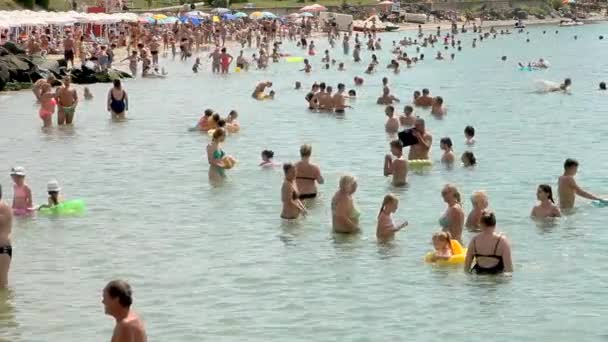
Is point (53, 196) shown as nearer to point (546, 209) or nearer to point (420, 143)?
point (546, 209)

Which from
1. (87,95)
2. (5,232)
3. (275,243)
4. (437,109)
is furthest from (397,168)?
(87,95)

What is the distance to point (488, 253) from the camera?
43.6 ft

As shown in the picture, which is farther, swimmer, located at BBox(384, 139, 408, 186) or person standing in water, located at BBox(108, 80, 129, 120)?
person standing in water, located at BBox(108, 80, 129, 120)

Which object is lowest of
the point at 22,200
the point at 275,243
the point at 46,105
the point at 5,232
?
the point at 275,243

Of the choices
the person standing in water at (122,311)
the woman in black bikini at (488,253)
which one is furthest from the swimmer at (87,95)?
the person standing in water at (122,311)

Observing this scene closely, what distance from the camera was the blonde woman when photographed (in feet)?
50.5

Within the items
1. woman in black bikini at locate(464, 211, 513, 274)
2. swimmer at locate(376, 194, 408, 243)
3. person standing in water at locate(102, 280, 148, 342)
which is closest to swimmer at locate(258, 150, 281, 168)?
swimmer at locate(376, 194, 408, 243)

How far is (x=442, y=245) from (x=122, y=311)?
693 cm

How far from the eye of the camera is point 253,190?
2064cm

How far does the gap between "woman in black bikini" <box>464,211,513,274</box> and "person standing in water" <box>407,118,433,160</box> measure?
8.59 meters

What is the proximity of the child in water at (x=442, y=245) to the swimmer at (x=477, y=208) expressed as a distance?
2.76 ft

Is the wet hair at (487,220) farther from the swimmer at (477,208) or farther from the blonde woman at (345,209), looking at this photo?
the blonde woman at (345,209)

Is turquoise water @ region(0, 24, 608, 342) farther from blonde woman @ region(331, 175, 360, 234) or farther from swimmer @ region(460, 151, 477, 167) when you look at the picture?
swimmer @ region(460, 151, 477, 167)

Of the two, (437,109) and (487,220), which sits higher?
(487,220)
